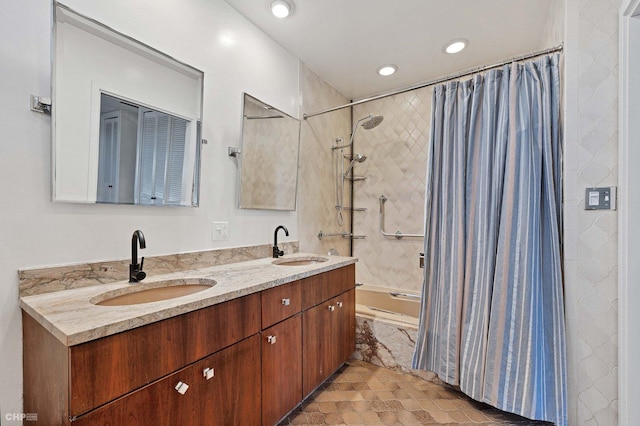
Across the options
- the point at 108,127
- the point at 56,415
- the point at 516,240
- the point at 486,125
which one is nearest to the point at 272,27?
the point at 108,127

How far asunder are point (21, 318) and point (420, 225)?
2864 millimetres

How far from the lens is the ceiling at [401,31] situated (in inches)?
76.5

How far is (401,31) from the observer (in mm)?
2203

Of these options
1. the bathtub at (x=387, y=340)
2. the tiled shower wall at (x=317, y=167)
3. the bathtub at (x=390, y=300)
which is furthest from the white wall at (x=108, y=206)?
the bathtub at (x=390, y=300)

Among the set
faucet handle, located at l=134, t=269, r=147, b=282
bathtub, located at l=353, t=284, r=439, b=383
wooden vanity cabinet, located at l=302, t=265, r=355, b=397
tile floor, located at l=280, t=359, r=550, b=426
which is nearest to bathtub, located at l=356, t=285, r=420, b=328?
bathtub, located at l=353, t=284, r=439, b=383

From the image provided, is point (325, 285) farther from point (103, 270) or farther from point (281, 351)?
point (103, 270)

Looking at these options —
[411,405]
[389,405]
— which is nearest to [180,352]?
[389,405]

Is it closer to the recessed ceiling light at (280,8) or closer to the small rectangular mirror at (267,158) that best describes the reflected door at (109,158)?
the small rectangular mirror at (267,158)

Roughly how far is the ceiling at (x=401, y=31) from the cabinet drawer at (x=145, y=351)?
1.96 m

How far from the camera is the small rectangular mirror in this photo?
6.65 ft

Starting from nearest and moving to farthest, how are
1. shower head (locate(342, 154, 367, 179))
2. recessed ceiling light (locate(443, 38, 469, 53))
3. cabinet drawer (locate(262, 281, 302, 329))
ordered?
cabinet drawer (locate(262, 281, 302, 329)) → recessed ceiling light (locate(443, 38, 469, 53)) → shower head (locate(342, 154, 367, 179))

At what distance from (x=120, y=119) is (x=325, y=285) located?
1.43 m

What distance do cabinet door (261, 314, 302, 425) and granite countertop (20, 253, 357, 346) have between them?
0.85 feet

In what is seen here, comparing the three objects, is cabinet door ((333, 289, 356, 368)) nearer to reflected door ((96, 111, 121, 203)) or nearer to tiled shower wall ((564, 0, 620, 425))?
tiled shower wall ((564, 0, 620, 425))
